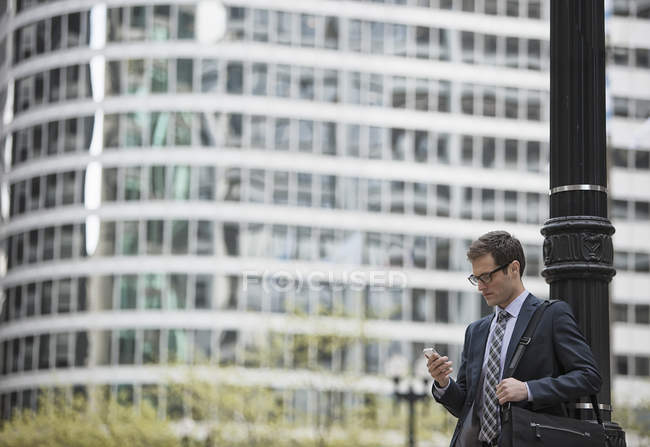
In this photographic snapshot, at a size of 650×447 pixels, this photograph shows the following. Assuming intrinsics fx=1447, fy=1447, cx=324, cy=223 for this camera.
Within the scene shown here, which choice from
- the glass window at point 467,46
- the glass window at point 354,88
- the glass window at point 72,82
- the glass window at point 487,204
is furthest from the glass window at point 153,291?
the glass window at point 467,46

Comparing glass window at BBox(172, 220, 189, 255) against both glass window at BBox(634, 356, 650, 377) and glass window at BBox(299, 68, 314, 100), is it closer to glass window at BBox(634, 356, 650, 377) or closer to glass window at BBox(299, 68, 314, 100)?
glass window at BBox(299, 68, 314, 100)

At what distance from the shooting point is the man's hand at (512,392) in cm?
639

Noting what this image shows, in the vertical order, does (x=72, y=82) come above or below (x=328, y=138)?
above

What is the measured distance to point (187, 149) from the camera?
81.4 meters

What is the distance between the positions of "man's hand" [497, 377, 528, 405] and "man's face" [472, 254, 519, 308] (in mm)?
427

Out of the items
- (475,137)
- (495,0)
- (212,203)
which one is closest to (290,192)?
(212,203)

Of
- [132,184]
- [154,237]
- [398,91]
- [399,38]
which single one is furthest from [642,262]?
[132,184]

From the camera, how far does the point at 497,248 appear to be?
6598 millimetres

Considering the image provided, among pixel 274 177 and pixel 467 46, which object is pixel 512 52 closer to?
pixel 467 46

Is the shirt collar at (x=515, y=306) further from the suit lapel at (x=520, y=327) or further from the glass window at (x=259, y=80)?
the glass window at (x=259, y=80)

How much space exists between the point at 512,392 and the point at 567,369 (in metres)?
0.34

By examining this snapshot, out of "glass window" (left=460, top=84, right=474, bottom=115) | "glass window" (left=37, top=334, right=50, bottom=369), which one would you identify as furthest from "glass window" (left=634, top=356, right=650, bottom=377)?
"glass window" (left=37, top=334, right=50, bottom=369)

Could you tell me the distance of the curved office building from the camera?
80312 millimetres

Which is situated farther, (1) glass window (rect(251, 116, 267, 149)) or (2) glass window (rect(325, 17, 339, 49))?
(2) glass window (rect(325, 17, 339, 49))
